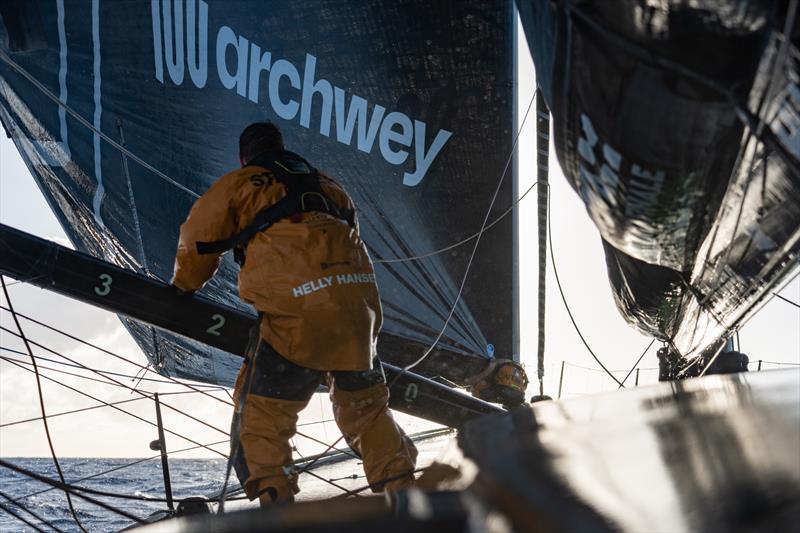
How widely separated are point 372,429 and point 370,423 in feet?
0.05

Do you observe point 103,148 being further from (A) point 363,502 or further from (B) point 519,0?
(A) point 363,502

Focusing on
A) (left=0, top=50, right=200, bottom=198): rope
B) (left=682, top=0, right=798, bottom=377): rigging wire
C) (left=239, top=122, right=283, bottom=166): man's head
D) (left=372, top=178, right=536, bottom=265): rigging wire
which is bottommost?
(left=682, top=0, right=798, bottom=377): rigging wire

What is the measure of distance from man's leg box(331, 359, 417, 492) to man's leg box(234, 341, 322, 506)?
97 mm

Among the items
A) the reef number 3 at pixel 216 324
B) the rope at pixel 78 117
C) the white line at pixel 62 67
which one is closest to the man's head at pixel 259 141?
the reef number 3 at pixel 216 324

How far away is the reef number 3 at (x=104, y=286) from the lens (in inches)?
98.5

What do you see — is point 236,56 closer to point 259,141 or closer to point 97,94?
point 97,94

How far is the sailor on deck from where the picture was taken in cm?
195

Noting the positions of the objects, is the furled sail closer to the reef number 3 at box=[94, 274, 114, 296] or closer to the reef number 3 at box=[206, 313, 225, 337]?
the reef number 3 at box=[206, 313, 225, 337]

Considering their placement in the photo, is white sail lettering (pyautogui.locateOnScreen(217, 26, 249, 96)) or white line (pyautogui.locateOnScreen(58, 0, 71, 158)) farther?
white sail lettering (pyautogui.locateOnScreen(217, 26, 249, 96))

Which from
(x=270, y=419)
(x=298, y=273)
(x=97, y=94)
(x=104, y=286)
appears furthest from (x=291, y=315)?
(x=97, y=94)

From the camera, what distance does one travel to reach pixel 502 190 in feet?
15.9

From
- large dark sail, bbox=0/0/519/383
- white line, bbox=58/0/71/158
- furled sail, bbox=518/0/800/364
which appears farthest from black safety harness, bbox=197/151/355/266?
white line, bbox=58/0/71/158

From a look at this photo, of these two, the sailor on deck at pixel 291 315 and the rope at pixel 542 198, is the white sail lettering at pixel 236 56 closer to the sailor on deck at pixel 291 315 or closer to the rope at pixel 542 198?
the rope at pixel 542 198

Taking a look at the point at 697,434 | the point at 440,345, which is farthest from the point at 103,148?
the point at 697,434
